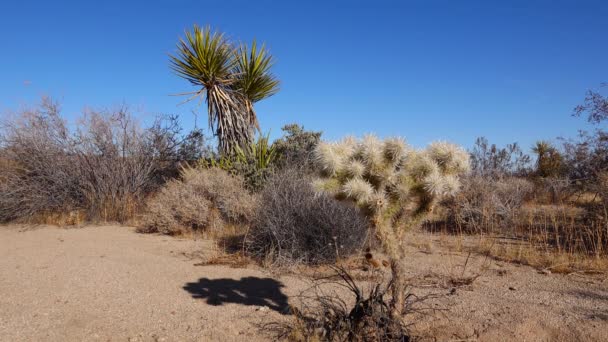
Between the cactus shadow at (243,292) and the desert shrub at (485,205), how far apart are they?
5.02m

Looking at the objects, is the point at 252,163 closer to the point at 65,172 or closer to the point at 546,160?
the point at 65,172

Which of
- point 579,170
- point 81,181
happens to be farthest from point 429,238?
point 81,181

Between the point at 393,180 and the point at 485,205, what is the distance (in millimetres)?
6497

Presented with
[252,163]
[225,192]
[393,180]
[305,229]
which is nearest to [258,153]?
[252,163]

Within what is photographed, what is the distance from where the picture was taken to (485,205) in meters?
8.84

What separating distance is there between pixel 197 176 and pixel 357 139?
6617 mm

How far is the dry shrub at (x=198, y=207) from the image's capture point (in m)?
8.38

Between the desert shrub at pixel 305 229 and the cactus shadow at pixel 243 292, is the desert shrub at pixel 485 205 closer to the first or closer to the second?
the desert shrub at pixel 305 229

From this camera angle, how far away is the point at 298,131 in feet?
43.0

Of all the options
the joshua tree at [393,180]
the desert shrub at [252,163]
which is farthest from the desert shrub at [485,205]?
the joshua tree at [393,180]

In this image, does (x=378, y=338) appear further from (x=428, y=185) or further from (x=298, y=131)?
(x=298, y=131)

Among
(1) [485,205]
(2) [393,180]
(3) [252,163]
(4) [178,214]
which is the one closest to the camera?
(2) [393,180]

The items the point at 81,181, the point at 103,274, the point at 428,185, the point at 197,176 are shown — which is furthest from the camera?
the point at 81,181

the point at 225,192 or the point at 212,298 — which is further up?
the point at 225,192
